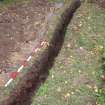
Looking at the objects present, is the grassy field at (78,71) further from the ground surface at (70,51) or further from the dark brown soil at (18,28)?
the dark brown soil at (18,28)

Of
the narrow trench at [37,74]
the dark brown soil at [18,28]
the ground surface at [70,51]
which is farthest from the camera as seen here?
the dark brown soil at [18,28]

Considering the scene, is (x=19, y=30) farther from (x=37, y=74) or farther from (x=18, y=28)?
(x=37, y=74)

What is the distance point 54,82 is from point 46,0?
14179 millimetres

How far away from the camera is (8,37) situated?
2178cm

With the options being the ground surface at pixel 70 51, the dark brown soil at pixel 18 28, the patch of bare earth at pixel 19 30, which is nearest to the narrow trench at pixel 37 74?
the ground surface at pixel 70 51

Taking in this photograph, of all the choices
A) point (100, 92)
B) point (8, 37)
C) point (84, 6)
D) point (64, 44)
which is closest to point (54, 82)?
point (100, 92)

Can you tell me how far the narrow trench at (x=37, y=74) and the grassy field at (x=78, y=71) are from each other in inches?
19.5

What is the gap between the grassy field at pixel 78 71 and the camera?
50.9 feet

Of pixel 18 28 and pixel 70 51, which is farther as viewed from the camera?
pixel 18 28

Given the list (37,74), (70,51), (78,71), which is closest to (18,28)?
(70,51)

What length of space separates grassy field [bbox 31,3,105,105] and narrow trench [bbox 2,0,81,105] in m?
0.50

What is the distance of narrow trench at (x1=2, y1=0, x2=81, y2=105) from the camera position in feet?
52.3

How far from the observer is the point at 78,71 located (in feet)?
57.9

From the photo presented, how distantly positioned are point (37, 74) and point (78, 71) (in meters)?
2.12
